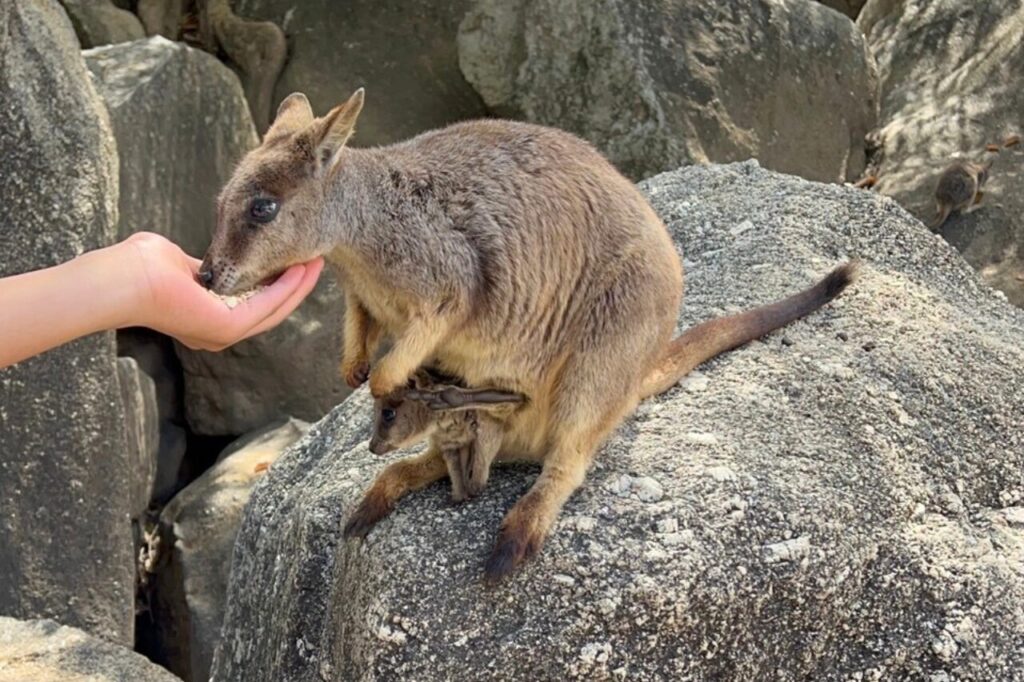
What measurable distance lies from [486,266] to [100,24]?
5.48m

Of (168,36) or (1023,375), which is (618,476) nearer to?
(1023,375)

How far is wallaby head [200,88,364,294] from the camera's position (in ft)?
9.84

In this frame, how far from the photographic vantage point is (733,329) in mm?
3848

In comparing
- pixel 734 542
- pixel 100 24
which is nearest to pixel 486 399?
pixel 734 542

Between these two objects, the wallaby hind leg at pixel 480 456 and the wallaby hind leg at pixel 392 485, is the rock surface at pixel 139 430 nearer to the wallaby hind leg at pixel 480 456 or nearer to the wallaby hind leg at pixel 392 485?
the wallaby hind leg at pixel 392 485

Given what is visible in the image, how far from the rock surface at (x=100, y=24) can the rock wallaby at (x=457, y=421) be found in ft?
17.3

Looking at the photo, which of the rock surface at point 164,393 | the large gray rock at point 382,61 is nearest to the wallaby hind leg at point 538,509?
the rock surface at point 164,393

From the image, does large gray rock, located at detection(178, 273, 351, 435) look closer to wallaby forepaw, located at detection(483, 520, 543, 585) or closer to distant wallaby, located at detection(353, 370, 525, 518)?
distant wallaby, located at detection(353, 370, 525, 518)

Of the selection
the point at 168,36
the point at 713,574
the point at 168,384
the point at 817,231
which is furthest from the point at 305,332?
the point at 713,574

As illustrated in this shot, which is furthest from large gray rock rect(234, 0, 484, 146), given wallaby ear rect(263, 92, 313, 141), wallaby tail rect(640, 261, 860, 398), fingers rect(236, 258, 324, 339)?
fingers rect(236, 258, 324, 339)

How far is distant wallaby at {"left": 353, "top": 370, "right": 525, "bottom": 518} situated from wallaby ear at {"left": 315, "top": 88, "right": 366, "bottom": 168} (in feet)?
1.93

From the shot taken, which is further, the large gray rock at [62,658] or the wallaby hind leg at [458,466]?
the large gray rock at [62,658]

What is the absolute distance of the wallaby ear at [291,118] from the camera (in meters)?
3.24

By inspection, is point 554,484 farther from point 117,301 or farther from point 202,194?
point 202,194
